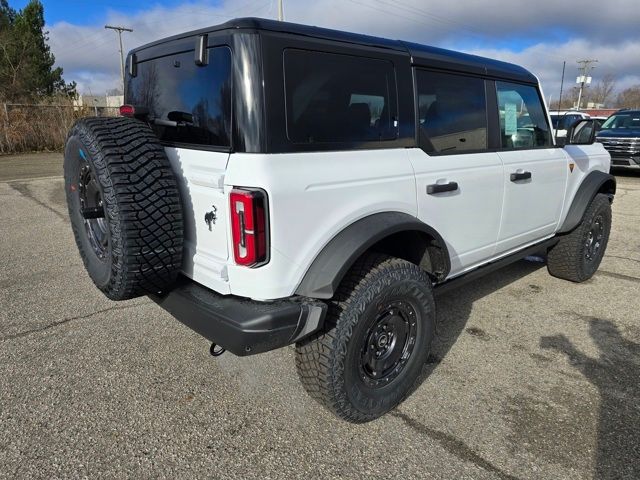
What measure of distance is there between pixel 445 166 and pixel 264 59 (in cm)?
132

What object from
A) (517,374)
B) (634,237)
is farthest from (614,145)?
(517,374)

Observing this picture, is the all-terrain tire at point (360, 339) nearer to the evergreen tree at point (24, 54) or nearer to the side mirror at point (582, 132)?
the side mirror at point (582, 132)

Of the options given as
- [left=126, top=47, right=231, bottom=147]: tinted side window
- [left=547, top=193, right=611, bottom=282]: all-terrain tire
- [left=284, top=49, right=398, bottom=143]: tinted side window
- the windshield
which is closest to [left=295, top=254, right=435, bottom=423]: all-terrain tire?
[left=284, top=49, right=398, bottom=143]: tinted side window

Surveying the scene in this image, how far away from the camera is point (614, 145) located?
12.0 metres

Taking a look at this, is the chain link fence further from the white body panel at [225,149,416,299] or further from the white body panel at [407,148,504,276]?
the white body panel at [225,149,416,299]

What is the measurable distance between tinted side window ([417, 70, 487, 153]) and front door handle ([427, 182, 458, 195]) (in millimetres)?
218

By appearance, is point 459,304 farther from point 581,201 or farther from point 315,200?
point 315,200

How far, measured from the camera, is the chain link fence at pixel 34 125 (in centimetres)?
1634

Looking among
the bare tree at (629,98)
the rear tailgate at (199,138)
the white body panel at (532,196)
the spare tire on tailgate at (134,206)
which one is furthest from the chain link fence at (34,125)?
the bare tree at (629,98)

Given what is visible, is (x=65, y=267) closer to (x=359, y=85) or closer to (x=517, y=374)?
(x=359, y=85)

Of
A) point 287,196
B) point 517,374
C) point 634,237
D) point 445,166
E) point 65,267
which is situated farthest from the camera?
point 634,237

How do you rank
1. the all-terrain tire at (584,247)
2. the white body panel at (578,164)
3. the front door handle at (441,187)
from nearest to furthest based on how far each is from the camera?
the front door handle at (441,187) → the white body panel at (578,164) → the all-terrain tire at (584,247)

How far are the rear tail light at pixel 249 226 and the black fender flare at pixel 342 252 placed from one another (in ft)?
0.83

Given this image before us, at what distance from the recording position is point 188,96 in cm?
239
